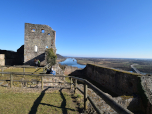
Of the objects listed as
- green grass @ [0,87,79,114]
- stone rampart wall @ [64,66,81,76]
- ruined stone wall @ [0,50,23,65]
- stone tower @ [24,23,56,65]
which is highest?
stone tower @ [24,23,56,65]

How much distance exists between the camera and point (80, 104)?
10.2 feet

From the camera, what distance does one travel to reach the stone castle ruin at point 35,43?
1488 centimetres

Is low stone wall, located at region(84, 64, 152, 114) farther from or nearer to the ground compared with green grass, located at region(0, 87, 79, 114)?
nearer to the ground

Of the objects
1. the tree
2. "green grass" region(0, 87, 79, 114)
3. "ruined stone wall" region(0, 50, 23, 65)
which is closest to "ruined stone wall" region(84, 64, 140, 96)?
the tree

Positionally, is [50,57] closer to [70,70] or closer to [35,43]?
[35,43]

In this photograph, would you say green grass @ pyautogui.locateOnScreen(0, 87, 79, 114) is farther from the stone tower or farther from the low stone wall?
the stone tower

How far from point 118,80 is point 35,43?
1421 centimetres

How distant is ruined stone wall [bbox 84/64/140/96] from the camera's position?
31.2 ft

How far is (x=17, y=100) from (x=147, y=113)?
9826 millimetres

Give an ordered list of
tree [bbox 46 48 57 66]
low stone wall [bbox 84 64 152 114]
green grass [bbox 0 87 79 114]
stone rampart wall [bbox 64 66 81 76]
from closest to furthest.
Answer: green grass [bbox 0 87 79 114], low stone wall [bbox 84 64 152 114], tree [bbox 46 48 57 66], stone rampart wall [bbox 64 66 81 76]

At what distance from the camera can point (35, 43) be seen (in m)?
15.2

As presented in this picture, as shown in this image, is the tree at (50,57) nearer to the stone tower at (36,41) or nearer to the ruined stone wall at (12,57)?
the stone tower at (36,41)

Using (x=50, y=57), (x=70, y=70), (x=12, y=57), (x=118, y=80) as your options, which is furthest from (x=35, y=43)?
(x=118, y=80)

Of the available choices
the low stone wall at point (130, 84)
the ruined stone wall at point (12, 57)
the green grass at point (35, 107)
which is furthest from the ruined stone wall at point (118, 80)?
the ruined stone wall at point (12, 57)
